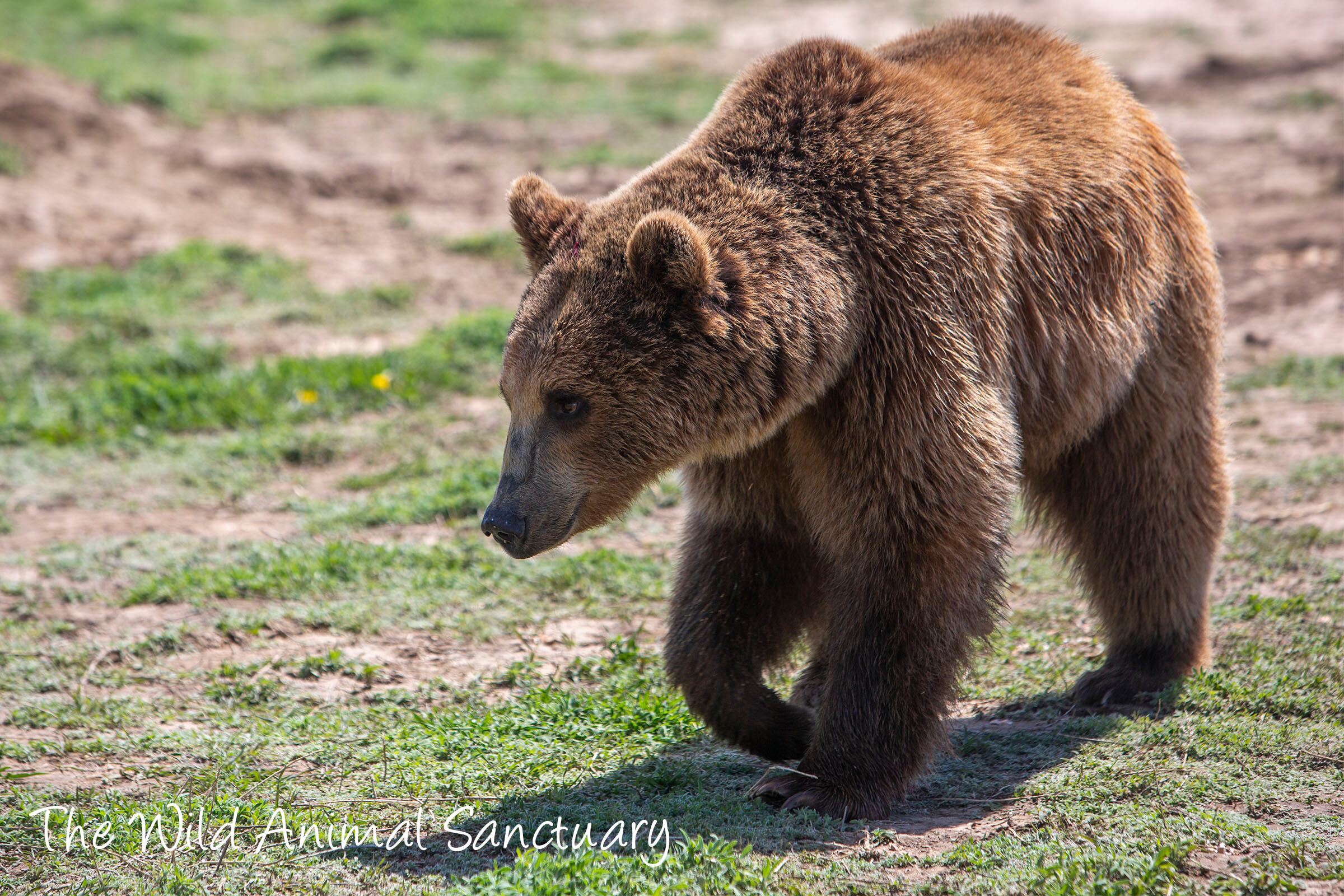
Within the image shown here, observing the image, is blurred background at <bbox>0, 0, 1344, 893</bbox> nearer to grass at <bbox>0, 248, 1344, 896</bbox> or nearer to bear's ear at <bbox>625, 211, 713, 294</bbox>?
grass at <bbox>0, 248, 1344, 896</bbox>

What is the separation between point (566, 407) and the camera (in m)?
3.64

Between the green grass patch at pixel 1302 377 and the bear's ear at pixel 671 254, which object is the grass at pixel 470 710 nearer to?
the green grass patch at pixel 1302 377

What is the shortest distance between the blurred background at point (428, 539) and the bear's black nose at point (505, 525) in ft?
2.54

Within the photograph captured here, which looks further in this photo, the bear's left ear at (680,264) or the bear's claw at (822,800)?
the bear's claw at (822,800)

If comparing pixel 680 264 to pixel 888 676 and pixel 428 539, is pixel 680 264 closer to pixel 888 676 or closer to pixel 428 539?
pixel 888 676

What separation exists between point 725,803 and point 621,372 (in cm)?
124

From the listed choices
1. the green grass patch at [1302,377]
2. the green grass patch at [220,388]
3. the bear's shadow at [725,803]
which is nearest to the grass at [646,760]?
the bear's shadow at [725,803]

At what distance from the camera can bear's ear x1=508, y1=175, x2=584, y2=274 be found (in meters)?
3.88

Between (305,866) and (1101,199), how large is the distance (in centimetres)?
291

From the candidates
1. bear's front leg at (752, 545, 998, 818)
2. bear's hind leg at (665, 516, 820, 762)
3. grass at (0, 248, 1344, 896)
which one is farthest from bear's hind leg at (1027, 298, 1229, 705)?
bear's hind leg at (665, 516, 820, 762)

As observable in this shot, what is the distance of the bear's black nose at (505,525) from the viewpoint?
358 centimetres

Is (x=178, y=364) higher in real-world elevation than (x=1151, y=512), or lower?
lower

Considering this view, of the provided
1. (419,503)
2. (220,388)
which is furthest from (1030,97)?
(220,388)

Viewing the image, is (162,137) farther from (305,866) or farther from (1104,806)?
(1104,806)
